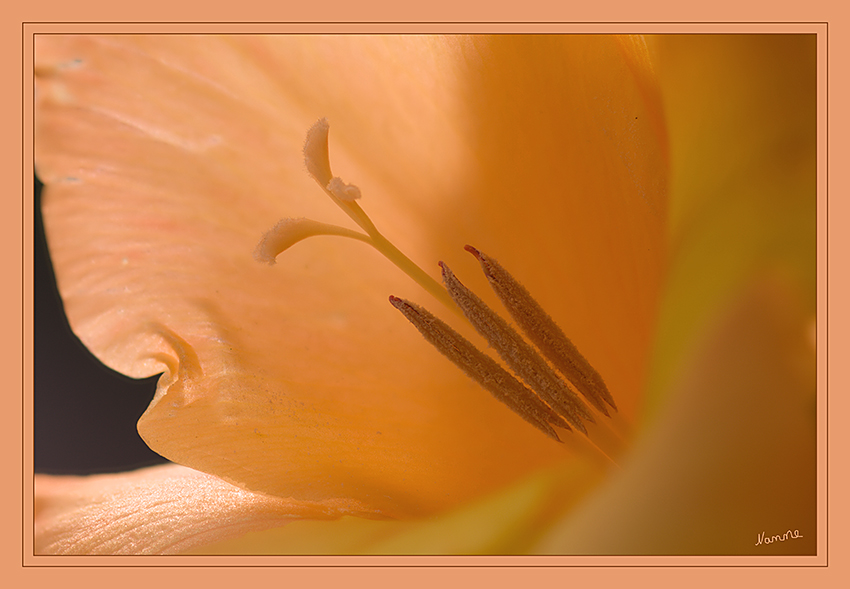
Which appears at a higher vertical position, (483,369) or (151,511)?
(483,369)

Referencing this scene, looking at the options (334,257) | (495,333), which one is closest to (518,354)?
(495,333)
